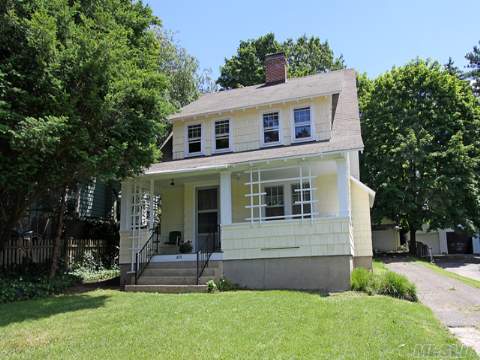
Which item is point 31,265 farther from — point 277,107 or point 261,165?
point 277,107

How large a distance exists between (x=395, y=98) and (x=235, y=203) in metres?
18.8

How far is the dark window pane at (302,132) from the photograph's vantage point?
49.8 feet

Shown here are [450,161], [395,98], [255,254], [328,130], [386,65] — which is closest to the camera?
[255,254]

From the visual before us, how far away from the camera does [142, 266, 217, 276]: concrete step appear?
12605 mm

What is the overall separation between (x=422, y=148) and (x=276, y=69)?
1295 centimetres

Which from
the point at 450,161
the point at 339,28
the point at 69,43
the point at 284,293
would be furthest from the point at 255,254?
the point at 450,161

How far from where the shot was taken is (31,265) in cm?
1344

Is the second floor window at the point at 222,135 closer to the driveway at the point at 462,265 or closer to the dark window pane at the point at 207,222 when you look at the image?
the dark window pane at the point at 207,222

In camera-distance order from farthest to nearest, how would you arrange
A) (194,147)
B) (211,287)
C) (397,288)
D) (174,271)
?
(194,147) → (174,271) → (211,287) → (397,288)

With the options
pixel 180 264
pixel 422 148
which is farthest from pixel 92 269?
pixel 422 148

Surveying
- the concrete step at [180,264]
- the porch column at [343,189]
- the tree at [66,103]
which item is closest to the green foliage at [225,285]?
the concrete step at [180,264]

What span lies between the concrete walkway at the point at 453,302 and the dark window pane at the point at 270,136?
6.68 metres

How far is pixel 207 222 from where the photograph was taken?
16.0 meters

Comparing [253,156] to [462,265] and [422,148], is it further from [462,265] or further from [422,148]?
[462,265]
